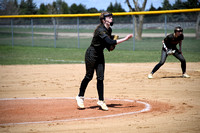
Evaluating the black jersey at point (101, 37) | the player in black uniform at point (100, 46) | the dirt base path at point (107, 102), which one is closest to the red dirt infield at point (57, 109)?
the dirt base path at point (107, 102)

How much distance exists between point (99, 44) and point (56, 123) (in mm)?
1927

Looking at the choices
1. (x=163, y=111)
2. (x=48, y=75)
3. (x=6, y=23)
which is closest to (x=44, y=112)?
(x=163, y=111)

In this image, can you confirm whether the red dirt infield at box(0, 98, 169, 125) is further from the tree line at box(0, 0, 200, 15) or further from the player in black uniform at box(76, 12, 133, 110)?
the tree line at box(0, 0, 200, 15)

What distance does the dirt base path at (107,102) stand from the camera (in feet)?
17.6

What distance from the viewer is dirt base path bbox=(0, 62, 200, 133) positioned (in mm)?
5371

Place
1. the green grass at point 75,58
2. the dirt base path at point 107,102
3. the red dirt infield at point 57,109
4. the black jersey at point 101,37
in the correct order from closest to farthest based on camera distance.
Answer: the dirt base path at point 107,102
the red dirt infield at point 57,109
the black jersey at point 101,37
the green grass at point 75,58

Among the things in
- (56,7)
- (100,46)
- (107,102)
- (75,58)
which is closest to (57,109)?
(107,102)

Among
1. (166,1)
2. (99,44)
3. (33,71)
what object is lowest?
(33,71)

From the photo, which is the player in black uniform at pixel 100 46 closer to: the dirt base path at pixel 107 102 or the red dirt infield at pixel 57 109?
the red dirt infield at pixel 57 109

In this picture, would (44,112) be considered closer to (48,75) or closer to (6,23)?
(48,75)

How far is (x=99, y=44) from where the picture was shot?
6.46m

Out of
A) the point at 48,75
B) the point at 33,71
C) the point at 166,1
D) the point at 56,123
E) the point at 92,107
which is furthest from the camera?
the point at 166,1

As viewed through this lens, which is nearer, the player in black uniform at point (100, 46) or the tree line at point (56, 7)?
the player in black uniform at point (100, 46)

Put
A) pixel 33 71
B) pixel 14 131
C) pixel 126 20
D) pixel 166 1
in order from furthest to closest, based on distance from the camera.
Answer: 1. pixel 126 20
2. pixel 166 1
3. pixel 33 71
4. pixel 14 131
